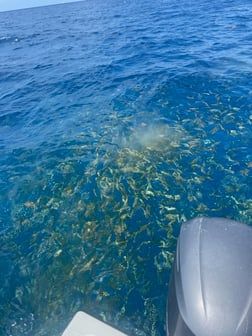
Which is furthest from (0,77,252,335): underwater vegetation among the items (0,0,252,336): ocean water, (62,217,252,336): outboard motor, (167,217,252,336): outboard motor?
(167,217,252,336): outboard motor

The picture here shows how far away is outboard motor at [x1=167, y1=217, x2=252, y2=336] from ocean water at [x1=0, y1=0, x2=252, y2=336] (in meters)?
1.36

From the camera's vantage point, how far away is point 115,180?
6.32 metres

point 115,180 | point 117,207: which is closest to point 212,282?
point 117,207

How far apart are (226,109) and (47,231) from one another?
6638mm

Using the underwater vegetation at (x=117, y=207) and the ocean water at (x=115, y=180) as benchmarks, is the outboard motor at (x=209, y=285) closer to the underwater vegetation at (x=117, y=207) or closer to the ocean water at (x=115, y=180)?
the underwater vegetation at (x=117, y=207)

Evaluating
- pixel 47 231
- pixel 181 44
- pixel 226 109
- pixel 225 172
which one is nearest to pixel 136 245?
pixel 47 231

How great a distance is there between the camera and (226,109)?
8477 mm

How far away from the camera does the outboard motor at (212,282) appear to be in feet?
8.22

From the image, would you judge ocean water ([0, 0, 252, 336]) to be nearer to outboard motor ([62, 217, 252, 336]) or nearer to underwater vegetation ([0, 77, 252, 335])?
underwater vegetation ([0, 77, 252, 335])

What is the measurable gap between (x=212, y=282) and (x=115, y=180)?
3.88m

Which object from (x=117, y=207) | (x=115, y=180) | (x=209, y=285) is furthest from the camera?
(x=115, y=180)

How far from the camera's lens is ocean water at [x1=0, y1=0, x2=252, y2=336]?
4.28 meters

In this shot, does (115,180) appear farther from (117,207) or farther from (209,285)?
(209,285)

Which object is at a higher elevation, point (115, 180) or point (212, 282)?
point (212, 282)
